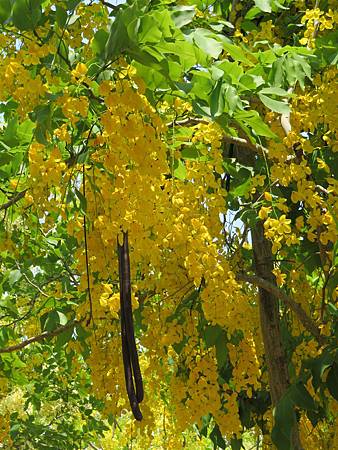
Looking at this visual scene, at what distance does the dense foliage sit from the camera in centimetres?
196

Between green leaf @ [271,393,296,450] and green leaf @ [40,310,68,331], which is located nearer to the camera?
green leaf @ [271,393,296,450]

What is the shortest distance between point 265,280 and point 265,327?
0.86ft

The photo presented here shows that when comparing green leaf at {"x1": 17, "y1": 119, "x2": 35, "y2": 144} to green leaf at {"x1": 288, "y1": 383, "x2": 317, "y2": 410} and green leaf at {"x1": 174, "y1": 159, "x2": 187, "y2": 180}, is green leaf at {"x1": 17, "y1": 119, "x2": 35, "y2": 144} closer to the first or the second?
green leaf at {"x1": 174, "y1": 159, "x2": 187, "y2": 180}

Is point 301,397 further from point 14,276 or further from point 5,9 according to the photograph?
point 5,9

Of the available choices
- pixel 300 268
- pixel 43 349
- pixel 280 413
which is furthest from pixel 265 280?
pixel 43 349

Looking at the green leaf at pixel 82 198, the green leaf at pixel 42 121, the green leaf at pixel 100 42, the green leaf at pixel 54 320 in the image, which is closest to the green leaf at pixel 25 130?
the green leaf at pixel 82 198

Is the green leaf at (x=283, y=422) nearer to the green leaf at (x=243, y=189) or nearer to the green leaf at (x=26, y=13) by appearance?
the green leaf at (x=243, y=189)

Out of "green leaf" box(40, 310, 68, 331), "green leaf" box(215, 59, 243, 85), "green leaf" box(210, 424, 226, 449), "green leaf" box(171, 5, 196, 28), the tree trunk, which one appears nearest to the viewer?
"green leaf" box(171, 5, 196, 28)

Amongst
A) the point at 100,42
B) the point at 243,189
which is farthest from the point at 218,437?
the point at 100,42

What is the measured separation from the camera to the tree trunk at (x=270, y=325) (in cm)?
325

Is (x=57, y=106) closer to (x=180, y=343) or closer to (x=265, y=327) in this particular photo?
(x=180, y=343)

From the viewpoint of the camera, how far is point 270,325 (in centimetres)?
332

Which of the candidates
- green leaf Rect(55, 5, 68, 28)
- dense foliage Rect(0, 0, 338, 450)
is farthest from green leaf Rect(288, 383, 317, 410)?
green leaf Rect(55, 5, 68, 28)

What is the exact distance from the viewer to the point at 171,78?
1.96 meters
